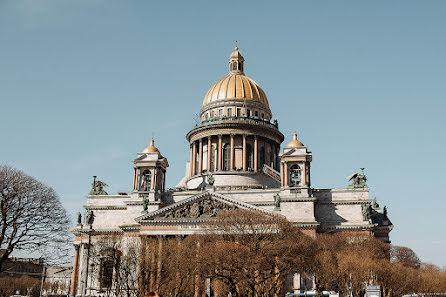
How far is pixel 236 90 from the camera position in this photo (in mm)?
83188

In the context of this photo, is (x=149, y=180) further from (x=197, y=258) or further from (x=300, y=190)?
(x=197, y=258)

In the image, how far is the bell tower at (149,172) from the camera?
2717 inches

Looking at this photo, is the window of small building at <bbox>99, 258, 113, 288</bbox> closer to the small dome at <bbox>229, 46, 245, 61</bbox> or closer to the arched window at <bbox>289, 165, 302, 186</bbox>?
the arched window at <bbox>289, 165, 302, 186</bbox>

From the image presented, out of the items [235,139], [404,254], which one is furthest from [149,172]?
[404,254]

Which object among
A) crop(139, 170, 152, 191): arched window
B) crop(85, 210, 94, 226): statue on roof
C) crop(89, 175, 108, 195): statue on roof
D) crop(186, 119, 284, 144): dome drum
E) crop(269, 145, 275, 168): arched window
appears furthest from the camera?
crop(269, 145, 275, 168): arched window

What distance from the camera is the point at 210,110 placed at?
274 feet

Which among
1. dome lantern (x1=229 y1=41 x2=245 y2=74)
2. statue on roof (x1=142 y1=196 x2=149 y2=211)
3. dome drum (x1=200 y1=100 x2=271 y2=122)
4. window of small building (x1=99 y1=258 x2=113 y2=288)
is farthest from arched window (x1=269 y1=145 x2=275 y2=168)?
window of small building (x1=99 y1=258 x2=113 y2=288)

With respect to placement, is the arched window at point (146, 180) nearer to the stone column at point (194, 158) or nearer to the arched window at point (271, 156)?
the stone column at point (194, 158)

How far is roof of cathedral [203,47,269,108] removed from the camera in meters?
82.8

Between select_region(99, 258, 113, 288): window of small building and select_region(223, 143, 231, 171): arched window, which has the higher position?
select_region(223, 143, 231, 171): arched window

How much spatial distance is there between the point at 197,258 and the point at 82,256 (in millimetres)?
27726

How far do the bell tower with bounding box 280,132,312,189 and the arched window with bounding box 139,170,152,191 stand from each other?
19.2 meters

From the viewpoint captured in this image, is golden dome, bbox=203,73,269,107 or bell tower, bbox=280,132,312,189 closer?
bell tower, bbox=280,132,312,189

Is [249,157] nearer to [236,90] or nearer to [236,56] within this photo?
[236,90]
